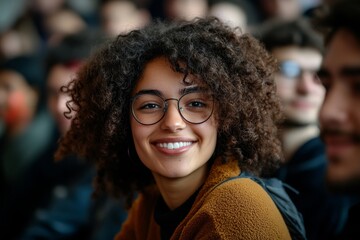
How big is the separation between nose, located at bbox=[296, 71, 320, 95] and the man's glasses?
0.02 metres

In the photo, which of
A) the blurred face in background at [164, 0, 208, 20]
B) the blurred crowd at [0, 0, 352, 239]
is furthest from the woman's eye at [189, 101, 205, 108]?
the blurred face in background at [164, 0, 208, 20]

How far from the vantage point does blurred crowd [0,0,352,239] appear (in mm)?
2775

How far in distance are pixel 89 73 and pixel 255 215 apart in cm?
70

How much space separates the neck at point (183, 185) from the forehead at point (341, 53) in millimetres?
470

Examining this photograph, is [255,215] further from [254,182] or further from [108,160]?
[108,160]

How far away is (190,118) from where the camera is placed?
63.9 inches

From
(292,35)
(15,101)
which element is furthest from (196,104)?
(15,101)

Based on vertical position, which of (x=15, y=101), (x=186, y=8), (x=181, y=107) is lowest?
(x=181, y=107)

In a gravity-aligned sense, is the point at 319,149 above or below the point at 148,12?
below

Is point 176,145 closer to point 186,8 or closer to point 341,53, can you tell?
point 341,53

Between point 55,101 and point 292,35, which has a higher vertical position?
point 292,35

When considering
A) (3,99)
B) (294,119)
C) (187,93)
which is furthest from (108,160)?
(3,99)

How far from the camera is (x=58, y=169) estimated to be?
3078 millimetres

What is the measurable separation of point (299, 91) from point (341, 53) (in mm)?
1050
